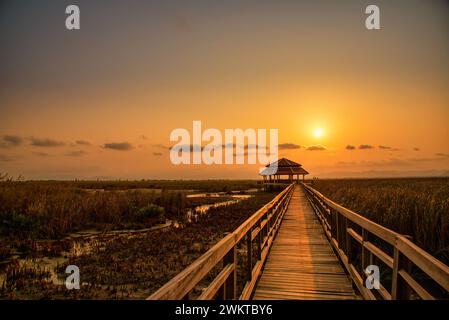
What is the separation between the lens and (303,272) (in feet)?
21.4

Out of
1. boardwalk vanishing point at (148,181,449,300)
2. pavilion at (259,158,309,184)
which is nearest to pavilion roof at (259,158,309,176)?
pavilion at (259,158,309,184)

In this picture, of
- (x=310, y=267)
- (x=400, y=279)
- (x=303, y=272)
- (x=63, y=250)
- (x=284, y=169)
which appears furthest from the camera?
(x=284, y=169)

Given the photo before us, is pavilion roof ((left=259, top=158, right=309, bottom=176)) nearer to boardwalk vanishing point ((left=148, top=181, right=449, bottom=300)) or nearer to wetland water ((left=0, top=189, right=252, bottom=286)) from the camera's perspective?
wetland water ((left=0, top=189, right=252, bottom=286))

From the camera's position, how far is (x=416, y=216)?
7.20 metres

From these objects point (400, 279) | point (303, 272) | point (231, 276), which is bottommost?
point (303, 272)

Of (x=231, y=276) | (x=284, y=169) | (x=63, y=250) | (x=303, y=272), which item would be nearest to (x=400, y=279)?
(x=231, y=276)

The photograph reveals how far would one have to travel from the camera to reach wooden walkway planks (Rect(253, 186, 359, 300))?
17.6 feet

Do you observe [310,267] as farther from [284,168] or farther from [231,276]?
[284,168]

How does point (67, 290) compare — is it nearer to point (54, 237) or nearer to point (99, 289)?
point (99, 289)

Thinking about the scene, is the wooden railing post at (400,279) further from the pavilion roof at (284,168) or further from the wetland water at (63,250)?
the pavilion roof at (284,168)

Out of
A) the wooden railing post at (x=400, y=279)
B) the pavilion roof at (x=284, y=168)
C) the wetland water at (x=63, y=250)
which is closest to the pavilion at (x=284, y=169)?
the pavilion roof at (x=284, y=168)

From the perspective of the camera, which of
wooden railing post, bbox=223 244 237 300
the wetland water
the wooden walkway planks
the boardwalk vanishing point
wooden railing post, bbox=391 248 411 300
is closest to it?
the boardwalk vanishing point
